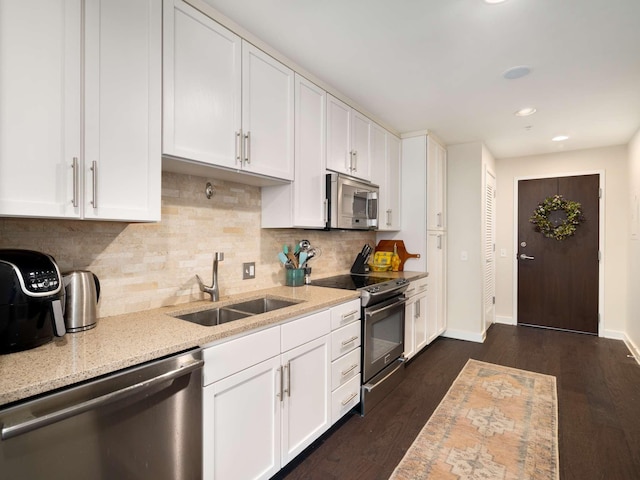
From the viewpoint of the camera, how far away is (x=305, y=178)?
240 cm

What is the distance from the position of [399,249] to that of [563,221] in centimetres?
250

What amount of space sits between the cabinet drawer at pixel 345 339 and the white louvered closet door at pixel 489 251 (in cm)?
254

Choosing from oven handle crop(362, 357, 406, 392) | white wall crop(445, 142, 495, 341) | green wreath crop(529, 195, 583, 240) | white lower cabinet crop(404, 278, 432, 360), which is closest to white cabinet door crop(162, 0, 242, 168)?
oven handle crop(362, 357, 406, 392)

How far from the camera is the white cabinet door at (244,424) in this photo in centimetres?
138

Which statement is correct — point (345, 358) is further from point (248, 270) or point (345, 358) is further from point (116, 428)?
point (116, 428)

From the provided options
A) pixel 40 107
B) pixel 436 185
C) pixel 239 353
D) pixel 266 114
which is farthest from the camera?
pixel 436 185

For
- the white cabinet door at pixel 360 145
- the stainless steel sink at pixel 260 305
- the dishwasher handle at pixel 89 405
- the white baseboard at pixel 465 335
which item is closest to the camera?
the dishwasher handle at pixel 89 405

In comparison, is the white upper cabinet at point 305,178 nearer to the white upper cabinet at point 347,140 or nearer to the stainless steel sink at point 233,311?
the white upper cabinet at point 347,140

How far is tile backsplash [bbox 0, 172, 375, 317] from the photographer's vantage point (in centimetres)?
150

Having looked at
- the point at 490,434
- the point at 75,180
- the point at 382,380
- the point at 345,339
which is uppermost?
the point at 75,180

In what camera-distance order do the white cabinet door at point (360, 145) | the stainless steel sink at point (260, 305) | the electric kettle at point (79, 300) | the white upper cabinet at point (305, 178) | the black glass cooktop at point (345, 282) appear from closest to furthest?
the electric kettle at point (79, 300) < the stainless steel sink at point (260, 305) < the white upper cabinet at point (305, 178) < the black glass cooktop at point (345, 282) < the white cabinet door at point (360, 145)

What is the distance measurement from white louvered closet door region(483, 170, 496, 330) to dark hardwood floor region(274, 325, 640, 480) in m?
0.62

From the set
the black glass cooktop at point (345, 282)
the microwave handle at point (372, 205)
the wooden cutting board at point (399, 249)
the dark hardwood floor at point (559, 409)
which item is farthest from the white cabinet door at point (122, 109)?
the wooden cutting board at point (399, 249)

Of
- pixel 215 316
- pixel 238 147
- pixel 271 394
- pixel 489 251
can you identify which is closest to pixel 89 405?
pixel 271 394
